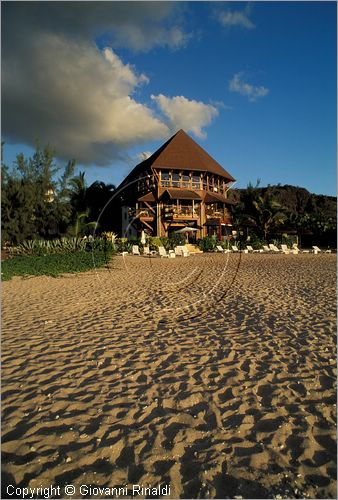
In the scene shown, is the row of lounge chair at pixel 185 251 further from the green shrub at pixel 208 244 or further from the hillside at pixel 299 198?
the hillside at pixel 299 198

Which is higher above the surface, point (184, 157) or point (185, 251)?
point (184, 157)

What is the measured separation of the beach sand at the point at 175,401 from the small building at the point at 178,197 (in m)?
27.2

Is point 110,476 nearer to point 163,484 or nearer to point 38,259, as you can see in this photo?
point 163,484

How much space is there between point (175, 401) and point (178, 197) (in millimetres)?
31316

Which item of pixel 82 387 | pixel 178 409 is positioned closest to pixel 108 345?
pixel 82 387

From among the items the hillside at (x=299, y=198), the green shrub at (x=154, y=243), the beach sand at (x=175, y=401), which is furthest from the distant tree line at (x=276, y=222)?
the beach sand at (x=175, y=401)

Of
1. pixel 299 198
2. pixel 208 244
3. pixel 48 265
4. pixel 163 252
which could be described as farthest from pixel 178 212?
pixel 299 198

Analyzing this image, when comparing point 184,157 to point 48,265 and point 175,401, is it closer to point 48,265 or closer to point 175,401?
point 48,265

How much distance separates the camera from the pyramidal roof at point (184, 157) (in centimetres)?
3584

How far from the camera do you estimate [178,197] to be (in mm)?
33969

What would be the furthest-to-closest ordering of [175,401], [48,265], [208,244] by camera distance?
1. [208,244]
2. [48,265]
3. [175,401]

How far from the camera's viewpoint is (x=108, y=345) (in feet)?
17.7

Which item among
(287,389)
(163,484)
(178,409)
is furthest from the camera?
(287,389)

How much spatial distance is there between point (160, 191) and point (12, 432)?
33.3 metres
